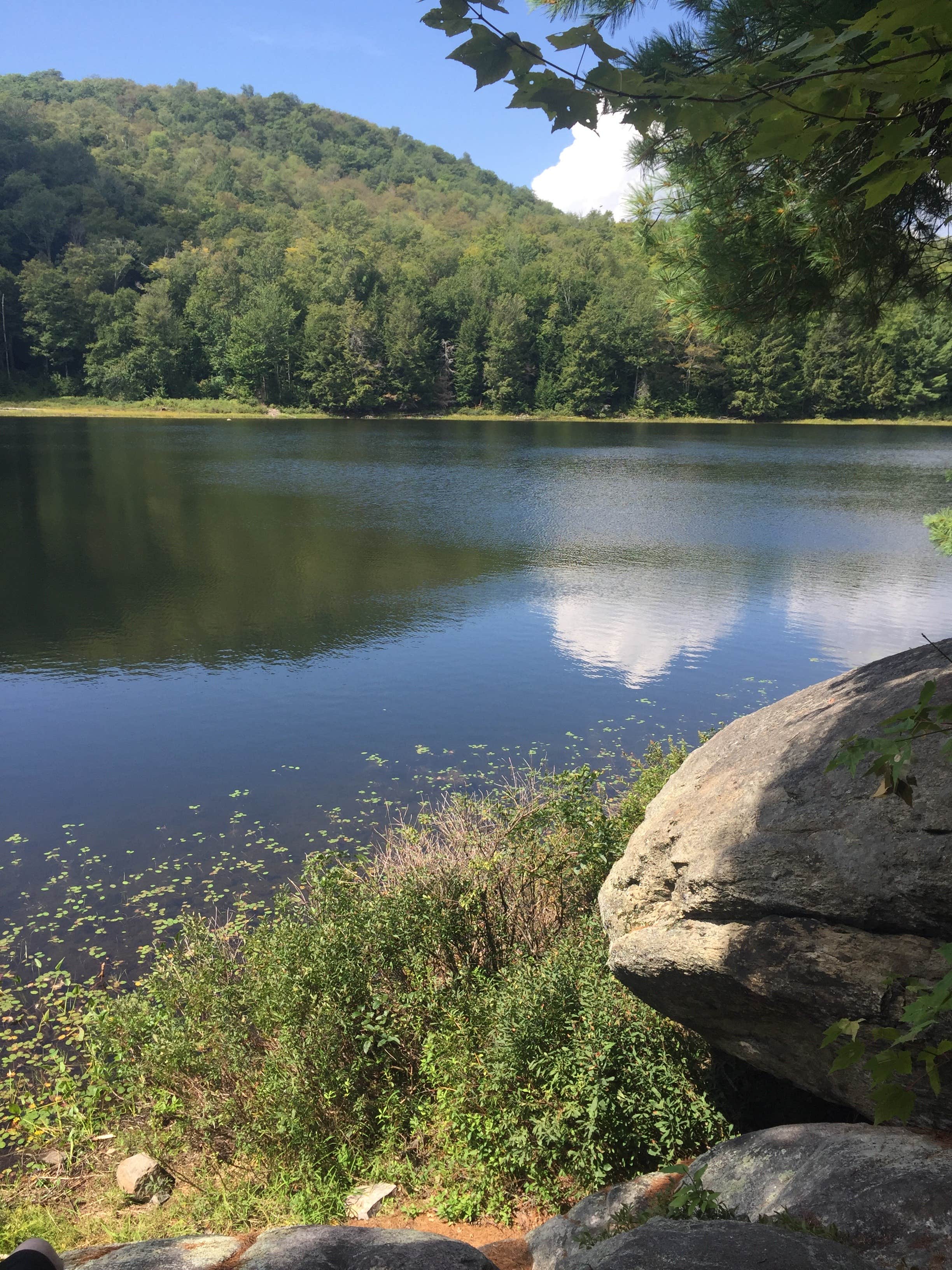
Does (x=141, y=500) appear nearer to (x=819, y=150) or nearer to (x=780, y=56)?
(x=819, y=150)

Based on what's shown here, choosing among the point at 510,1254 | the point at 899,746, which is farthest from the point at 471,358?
the point at 899,746

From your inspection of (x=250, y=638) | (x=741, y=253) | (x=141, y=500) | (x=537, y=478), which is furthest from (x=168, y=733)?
(x=537, y=478)

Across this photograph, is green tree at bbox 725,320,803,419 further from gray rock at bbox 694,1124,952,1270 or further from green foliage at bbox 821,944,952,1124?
green foliage at bbox 821,944,952,1124

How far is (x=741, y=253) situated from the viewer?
19.0 ft

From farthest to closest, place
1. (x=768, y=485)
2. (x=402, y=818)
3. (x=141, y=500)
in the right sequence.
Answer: (x=768, y=485) < (x=141, y=500) < (x=402, y=818)

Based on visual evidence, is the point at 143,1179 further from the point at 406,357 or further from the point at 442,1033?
the point at 406,357

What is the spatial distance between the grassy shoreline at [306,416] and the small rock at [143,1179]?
233 feet

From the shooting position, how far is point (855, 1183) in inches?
114

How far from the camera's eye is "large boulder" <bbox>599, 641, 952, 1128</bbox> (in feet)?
11.5

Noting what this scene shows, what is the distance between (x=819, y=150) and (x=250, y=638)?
1326cm

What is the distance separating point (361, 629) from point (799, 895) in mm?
13628

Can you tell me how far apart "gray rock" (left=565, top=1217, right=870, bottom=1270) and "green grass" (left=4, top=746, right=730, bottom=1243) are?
83.1 inches

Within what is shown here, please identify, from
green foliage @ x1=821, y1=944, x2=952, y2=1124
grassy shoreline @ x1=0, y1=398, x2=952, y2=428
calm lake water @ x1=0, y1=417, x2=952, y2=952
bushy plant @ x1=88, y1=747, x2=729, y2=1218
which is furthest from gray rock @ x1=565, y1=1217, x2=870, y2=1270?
grassy shoreline @ x1=0, y1=398, x2=952, y2=428

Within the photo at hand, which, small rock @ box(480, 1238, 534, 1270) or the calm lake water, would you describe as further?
the calm lake water
